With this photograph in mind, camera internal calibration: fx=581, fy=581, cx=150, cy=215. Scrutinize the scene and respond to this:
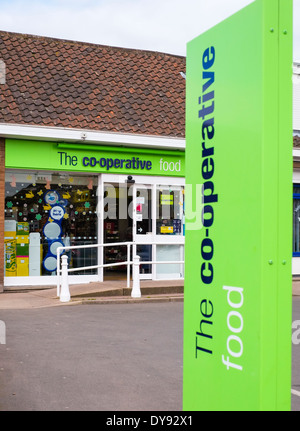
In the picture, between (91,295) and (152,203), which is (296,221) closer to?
(152,203)

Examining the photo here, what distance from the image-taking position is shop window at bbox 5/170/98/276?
14.1m

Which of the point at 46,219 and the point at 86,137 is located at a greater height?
the point at 86,137

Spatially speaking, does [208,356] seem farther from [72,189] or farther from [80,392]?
Result: [72,189]

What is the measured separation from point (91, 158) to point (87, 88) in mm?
2125

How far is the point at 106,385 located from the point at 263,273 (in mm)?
3632

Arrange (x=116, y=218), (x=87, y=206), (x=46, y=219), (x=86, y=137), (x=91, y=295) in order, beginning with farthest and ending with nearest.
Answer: (x=116, y=218) < (x=87, y=206) < (x=46, y=219) < (x=86, y=137) < (x=91, y=295)

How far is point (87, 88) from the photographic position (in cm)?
1548

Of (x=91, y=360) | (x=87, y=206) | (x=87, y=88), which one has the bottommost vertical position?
(x=91, y=360)

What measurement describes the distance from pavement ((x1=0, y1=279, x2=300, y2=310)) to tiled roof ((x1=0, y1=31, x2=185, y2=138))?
396 centimetres

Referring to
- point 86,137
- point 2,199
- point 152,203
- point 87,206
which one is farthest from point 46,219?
point 152,203

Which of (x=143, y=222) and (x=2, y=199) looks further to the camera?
(x=143, y=222)

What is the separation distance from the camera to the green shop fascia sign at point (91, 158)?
13.9 metres

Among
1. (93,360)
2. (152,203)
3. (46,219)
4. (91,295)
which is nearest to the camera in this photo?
(93,360)

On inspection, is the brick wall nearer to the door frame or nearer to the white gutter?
the white gutter
